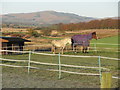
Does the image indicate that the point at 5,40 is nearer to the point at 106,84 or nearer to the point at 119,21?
the point at 106,84

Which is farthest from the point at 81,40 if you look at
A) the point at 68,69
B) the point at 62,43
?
the point at 68,69

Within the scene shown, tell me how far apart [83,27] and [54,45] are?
47.8m

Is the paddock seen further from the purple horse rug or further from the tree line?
the tree line

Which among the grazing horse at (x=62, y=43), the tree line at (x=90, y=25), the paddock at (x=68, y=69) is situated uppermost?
the tree line at (x=90, y=25)

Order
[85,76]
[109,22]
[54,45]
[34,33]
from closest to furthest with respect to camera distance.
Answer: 1. [85,76]
2. [54,45]
3. [34,33]
4. [109,22]

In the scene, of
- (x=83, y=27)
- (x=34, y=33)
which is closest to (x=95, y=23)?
(x=83, y=27)

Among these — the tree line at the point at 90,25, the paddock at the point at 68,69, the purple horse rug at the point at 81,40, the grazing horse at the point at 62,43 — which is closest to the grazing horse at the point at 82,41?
the purple horse rug at the point at 81,40

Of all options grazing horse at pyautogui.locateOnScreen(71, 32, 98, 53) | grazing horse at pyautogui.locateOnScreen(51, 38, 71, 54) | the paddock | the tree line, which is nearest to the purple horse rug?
grazing horse at pyautogui.locateOnScreen(71, 32, 98, 53)

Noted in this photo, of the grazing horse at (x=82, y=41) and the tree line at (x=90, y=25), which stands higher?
the tree line at (x=90, y=25)

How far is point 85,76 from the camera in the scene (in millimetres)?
9328

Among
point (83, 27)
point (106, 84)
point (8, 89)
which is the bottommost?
point (8, 89)

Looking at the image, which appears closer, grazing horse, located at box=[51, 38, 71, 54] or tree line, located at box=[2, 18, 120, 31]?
grazing horse, located at box=[51, 38, 71, 54]

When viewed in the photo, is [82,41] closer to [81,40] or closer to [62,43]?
[81,40]

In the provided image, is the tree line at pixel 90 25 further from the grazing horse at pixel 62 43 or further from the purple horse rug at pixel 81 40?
the grazing horse at pixel 62 43
